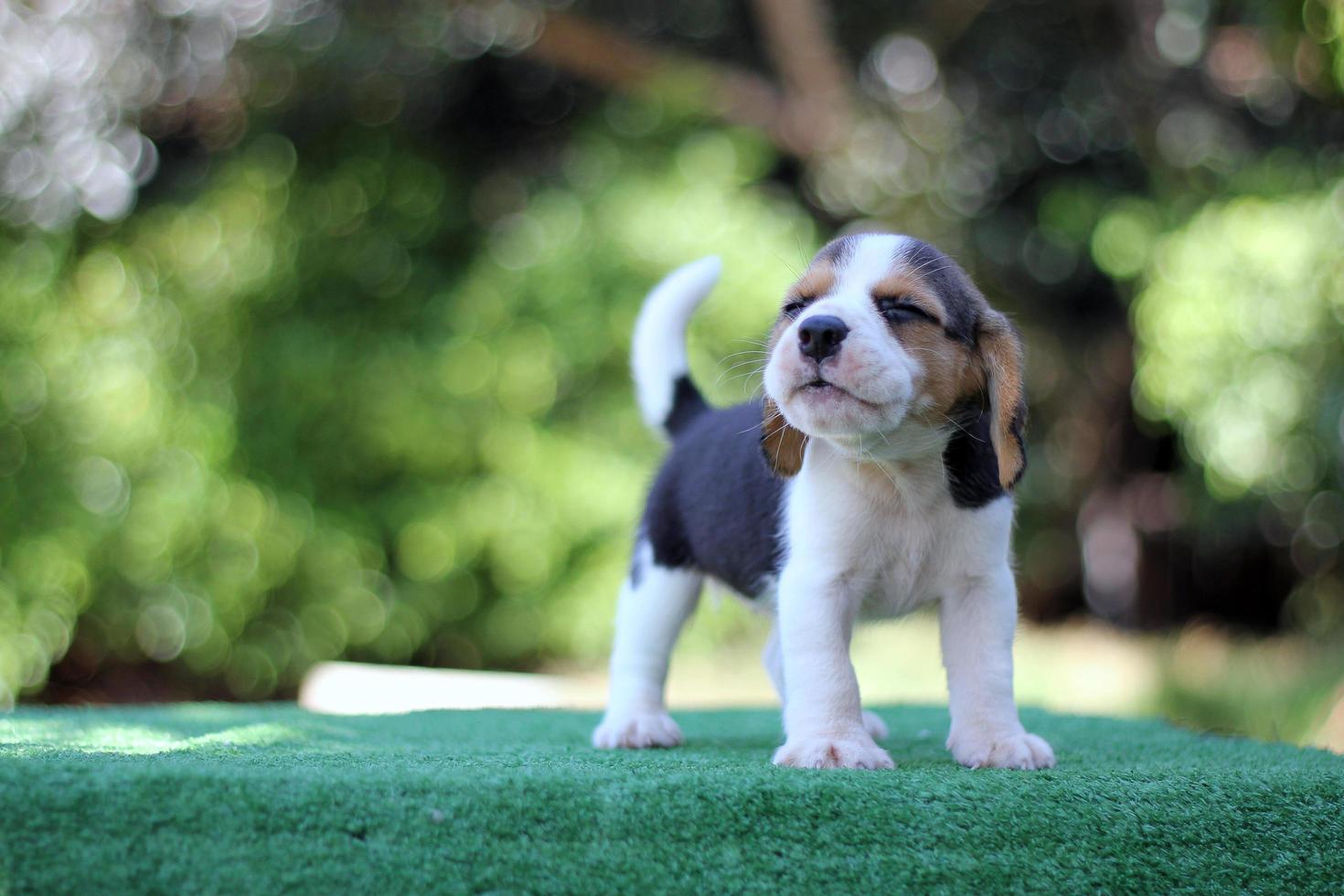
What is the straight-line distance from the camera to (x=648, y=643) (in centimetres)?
352

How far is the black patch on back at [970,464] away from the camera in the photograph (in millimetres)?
2879

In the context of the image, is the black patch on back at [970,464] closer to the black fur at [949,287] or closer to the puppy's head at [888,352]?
the puppy's head at [888,352]

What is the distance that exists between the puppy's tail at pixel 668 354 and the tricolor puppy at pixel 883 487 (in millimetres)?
821

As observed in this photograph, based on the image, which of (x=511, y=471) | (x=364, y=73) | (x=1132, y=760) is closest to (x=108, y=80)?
(x=364, y=73)

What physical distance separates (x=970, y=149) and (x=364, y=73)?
16.1ft

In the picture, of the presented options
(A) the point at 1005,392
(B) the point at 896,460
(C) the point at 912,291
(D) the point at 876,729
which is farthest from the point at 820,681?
(D) the point at 876,729

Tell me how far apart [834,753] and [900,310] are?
40.0 inches

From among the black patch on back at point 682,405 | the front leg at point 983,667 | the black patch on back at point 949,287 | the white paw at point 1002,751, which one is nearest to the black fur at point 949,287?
the black patch on back at point 949,287

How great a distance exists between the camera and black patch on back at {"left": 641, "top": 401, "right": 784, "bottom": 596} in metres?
3.24

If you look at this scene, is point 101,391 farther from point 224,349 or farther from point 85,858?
point 85,858

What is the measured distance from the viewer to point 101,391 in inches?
299

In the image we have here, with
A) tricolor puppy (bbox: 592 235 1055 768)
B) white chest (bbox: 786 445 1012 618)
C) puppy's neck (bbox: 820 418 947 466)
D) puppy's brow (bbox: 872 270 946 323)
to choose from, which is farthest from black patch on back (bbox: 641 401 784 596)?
puppy's brow (bbox: 872 270 946 323)

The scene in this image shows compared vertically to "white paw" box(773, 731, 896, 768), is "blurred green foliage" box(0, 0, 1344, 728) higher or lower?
higher

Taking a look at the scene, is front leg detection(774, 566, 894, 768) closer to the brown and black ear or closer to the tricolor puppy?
the tricolor puppy
